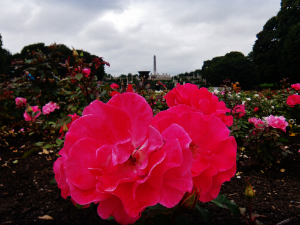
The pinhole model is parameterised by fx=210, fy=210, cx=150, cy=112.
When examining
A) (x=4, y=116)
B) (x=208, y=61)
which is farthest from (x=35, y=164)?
(x=208, y=61)

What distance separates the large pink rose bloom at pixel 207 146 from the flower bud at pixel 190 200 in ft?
0.04

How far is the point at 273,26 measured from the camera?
1927cm

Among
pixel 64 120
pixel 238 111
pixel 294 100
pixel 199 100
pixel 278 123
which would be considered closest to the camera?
pixel 199 100

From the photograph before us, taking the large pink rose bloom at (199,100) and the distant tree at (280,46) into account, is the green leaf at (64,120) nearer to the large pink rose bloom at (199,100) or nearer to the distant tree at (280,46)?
the large pink rose bloom at (199,100)

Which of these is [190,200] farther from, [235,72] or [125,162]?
[235,72]

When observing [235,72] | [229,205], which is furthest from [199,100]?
[235,72]

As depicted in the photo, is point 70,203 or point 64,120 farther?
point 70,203

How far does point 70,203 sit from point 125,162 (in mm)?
1488

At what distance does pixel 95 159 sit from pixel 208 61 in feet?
143

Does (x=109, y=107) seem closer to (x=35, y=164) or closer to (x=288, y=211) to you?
(x=288, y=211)

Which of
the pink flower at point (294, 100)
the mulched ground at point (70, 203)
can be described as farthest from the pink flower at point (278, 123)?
the pink flower at point (294, 100)

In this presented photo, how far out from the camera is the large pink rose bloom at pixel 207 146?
1.40 feet

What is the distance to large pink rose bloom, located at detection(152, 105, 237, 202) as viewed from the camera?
43cm

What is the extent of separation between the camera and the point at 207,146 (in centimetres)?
45
